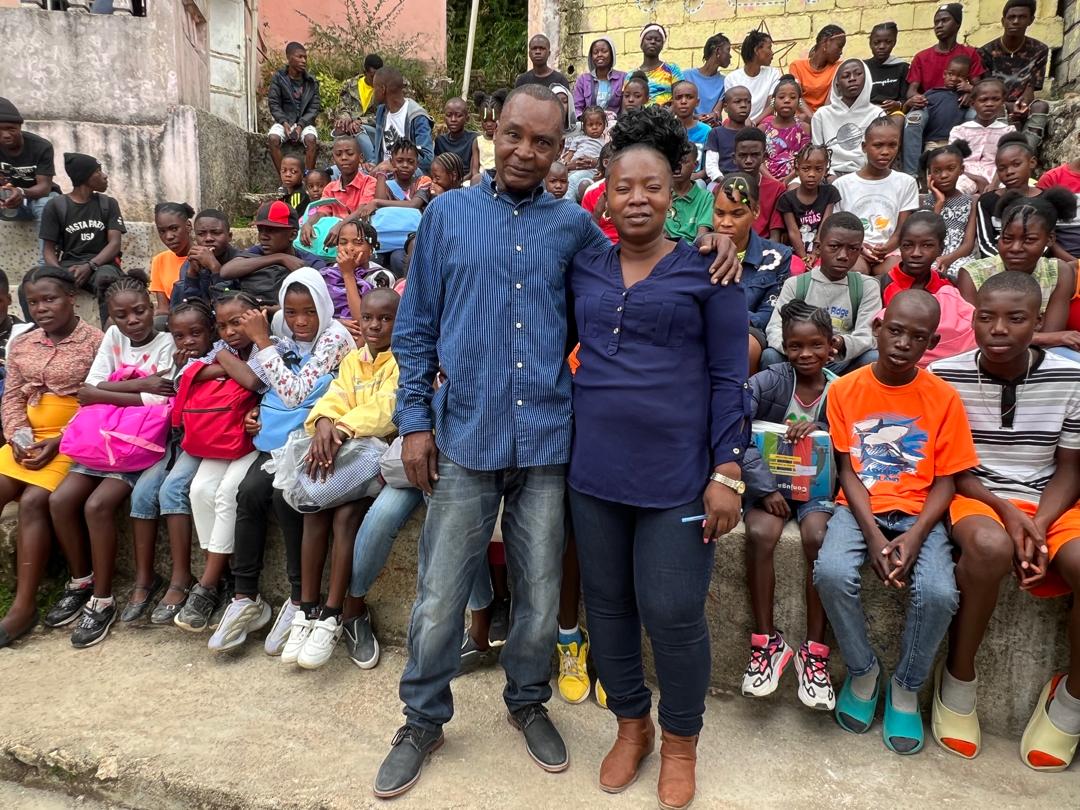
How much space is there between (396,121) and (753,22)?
14.8 feet

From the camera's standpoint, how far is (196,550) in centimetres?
344

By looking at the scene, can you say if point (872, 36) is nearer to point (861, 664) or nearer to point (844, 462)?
point (844, 462)

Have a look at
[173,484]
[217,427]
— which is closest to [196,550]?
[173,484]

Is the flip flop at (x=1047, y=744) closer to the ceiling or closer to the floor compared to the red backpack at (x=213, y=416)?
closer to the floor

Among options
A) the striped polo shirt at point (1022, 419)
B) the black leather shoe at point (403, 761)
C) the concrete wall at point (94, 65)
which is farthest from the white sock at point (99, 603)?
the concrete wall at point (94, 65)

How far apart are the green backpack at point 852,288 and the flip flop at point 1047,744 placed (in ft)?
6.25

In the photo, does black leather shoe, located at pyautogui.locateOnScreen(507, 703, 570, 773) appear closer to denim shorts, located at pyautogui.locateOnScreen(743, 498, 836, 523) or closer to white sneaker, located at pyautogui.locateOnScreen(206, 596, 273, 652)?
denim shorts, located at pyautogui.locateOnScreen(743, 498, 836, 523)

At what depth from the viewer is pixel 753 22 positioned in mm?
8938

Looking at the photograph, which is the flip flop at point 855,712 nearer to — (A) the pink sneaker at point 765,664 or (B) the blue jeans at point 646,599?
(A) the pink sneaker at point 765,664

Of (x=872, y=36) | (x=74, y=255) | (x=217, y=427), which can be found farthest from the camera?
(x=872, y=36)

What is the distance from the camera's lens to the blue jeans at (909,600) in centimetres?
246

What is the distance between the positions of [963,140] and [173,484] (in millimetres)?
6216

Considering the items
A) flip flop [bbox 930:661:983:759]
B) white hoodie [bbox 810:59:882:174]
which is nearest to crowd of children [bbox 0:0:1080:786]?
flip flop [bbox 930:661:983:759]

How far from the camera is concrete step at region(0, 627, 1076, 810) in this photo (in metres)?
2.36
